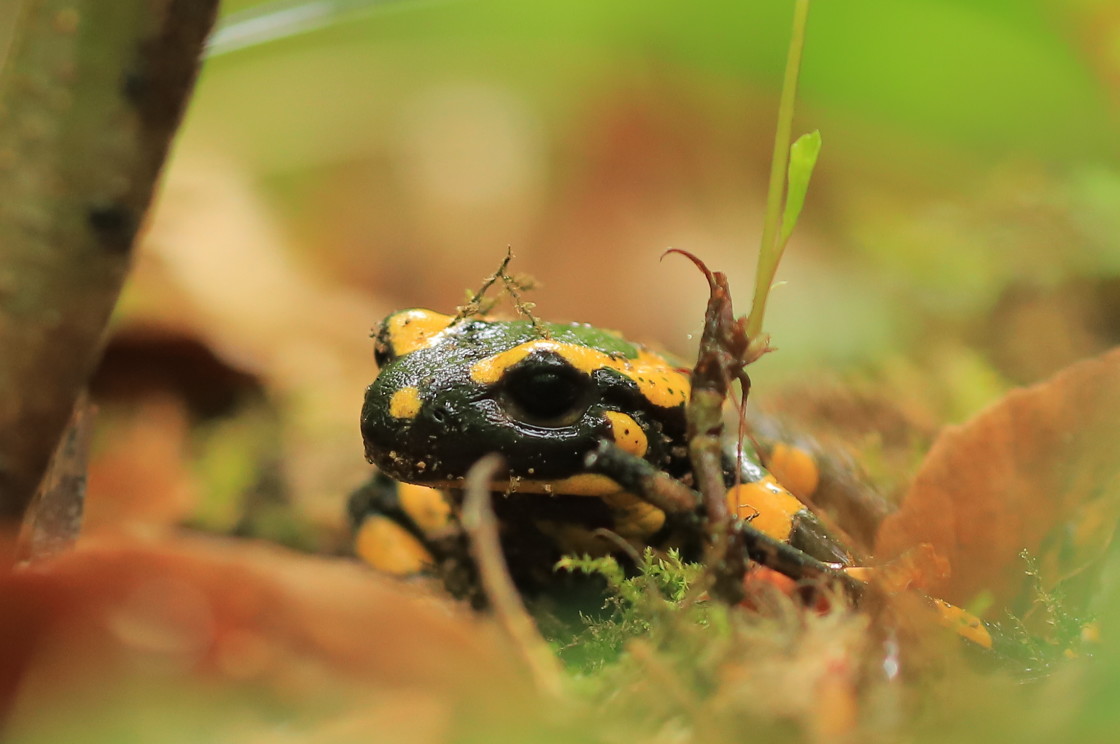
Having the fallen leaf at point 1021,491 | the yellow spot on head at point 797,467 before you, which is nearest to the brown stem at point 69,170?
the fallen leaf at point 1021,491

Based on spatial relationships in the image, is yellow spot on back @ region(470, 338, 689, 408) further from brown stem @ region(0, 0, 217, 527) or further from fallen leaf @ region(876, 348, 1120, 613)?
brown stem @ region(0, 0, 217, 527)

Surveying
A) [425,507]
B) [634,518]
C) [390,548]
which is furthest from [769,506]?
[390,548]

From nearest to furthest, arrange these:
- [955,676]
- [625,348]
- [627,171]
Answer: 1. [955,676]
2. [625,348]
3. [627,171]

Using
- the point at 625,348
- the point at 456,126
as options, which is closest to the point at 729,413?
the point at 625,348

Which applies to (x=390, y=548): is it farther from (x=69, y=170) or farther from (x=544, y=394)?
(x=69, y=170)

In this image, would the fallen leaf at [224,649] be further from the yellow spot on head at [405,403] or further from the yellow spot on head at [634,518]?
the yellow spot on head at [634,518]

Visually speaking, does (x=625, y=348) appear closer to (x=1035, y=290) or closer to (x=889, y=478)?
A: (x=889, y=478)
